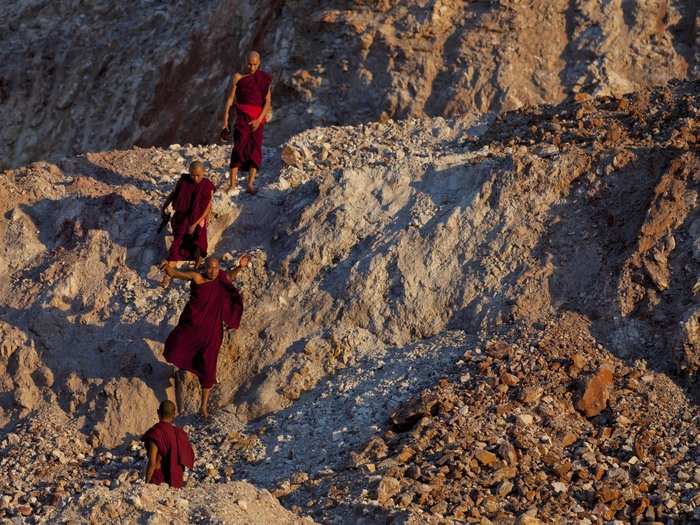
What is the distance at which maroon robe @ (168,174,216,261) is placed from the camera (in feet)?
44.1

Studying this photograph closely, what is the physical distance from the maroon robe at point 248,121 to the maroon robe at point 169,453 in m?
3.53

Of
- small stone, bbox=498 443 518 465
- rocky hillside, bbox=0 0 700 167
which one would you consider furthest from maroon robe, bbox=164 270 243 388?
rocky hillside, bbox=0 0 700 167

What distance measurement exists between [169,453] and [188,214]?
268cm

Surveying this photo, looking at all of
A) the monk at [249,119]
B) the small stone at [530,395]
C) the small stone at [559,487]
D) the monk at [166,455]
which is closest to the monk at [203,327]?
the monk at [166,455]

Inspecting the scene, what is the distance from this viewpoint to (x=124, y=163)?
1533 cm

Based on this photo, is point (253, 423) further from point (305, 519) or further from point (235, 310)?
point (305, 519)

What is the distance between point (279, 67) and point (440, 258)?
553 centimetres

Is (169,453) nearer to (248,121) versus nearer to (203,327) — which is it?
(203,327)

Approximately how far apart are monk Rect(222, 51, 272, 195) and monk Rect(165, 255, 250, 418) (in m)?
1.77

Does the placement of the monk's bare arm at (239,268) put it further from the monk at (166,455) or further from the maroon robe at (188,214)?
the monk at (166,455)

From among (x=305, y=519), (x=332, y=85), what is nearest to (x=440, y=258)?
(x=305, y=519)

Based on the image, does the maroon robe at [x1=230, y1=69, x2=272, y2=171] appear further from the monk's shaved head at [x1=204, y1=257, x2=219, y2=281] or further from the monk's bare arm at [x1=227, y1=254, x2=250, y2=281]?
the monk's shaved head at [x1=204, y1=257, x2=219, y2=281]

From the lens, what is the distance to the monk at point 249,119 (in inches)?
564

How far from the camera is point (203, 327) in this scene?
12648 mm
